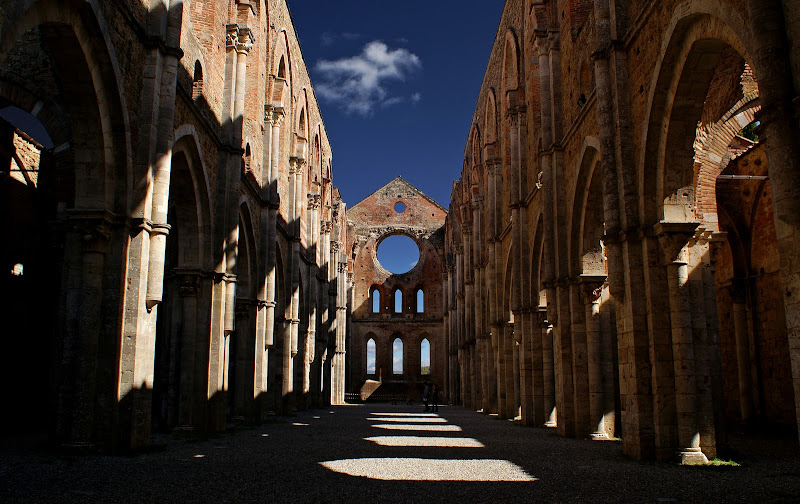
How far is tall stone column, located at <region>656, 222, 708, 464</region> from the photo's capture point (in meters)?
9.11

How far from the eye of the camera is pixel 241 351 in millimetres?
17672

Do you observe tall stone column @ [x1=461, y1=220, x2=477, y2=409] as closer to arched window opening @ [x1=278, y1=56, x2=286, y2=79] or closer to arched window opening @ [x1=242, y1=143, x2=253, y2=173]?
arched window opening @ [x1=278, y1=56, x2=286, y2=79]

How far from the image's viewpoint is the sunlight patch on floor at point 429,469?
26.6 ft

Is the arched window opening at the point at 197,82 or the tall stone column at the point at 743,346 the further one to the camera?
the tall stone column at the point at 743,346

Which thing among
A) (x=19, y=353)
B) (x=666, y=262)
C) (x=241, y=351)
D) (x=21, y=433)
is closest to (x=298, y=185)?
(x=241, y=351)

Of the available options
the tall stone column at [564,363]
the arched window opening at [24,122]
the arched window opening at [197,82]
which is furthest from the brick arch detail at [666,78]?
the arched window opening at [24,122]

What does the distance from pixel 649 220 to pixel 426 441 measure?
242 inches

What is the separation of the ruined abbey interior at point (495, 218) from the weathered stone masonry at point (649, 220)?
1.7 inches

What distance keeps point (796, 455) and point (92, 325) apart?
11080 millimetres

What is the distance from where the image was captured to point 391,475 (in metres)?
8.34

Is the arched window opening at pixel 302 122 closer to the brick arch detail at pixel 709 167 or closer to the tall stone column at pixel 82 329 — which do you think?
the tall stone column at pixel 82 329

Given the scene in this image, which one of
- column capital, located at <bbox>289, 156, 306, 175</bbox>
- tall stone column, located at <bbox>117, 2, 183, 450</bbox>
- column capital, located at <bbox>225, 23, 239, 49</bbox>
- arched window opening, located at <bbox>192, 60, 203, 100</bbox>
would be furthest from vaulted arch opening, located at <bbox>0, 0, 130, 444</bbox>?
column capital, located at <bbox>289, 156, 306, 175</bbox>

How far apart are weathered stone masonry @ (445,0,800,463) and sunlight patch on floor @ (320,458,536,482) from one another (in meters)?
2.41

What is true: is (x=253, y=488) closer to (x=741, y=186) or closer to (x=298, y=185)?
(x=741, y=186)
